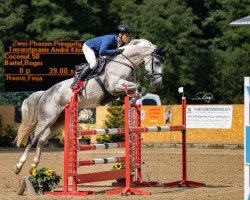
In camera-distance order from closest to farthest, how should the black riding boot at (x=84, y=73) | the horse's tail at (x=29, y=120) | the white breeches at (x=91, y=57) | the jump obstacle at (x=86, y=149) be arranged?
the jump obstacle at (x=86, y=149) → the black riding boot at (x=84, y=73) → the white breeches at (x=91, y=57) → the horse's tail at (x=29, y=120)

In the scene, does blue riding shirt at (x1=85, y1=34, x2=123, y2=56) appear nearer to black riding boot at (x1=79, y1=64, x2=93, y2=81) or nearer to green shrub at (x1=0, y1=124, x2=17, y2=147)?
black riding boot at (x1=79, y1=64, x2=93, y2=81)

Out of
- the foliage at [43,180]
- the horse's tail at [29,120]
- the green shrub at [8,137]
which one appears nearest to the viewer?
the foliage at [43,180]

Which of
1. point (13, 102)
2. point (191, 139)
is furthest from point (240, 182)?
point (13, 102)

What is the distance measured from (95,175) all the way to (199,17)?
154ft

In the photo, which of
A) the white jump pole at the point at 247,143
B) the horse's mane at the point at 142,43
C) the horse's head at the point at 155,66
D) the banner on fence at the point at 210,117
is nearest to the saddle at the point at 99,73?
the horse's mane at the point at 142,43

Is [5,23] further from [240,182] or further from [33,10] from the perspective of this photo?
[240,182]

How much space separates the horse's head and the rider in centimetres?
53

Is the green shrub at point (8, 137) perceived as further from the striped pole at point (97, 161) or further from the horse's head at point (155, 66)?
the striped pole at point (97, 161)

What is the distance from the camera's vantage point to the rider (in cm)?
1570

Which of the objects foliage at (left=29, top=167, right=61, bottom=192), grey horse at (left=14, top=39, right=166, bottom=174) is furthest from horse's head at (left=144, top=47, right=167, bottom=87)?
foliage at (left=29, top=167, right=61, bottom=192)

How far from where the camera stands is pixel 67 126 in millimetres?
14258

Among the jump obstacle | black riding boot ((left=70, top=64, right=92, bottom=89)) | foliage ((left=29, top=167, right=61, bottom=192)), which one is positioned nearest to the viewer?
the jump obstacle

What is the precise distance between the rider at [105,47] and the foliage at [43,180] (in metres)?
1.74

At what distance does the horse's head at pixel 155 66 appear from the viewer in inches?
618
